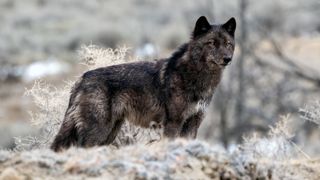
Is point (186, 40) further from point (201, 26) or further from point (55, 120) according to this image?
point (201, 26)

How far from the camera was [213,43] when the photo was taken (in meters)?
10.1

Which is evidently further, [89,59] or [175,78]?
[89,59]

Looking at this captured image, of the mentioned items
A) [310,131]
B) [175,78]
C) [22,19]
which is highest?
[22,19]

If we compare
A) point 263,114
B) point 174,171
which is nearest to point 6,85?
point 263,114

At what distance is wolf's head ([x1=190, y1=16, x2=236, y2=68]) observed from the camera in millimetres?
10086

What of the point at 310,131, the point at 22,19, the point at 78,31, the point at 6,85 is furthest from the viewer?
the point at 22,19

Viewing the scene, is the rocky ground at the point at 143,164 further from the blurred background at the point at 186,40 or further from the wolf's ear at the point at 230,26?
the blurred background at the point at 186,40

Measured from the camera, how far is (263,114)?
1116 inches

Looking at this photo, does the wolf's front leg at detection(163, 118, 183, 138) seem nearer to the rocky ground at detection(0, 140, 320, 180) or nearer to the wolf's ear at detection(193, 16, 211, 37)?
the wolf's ear at detection(193, 16, 211, 37)

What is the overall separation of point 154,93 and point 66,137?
3.61 feet

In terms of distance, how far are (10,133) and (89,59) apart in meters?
14.2

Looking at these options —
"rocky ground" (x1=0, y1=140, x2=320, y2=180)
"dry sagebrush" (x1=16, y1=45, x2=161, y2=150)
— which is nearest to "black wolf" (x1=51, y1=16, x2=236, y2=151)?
"dry sagebrush" (x1=16, y1=45, x2=161, y2=150)

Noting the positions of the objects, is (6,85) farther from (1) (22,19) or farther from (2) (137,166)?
(2) (137,166)

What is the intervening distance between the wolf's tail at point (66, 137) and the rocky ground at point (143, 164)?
1.73 meters
